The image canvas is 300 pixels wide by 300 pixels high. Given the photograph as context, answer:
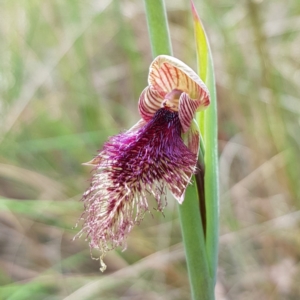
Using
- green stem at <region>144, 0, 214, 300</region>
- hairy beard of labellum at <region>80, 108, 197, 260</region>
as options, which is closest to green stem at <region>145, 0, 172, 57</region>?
green stem at <region>144, 0, 214, 300</region>

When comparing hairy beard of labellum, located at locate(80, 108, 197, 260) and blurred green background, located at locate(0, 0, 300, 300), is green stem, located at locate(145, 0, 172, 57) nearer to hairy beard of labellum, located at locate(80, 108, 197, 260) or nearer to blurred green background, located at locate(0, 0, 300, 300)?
hairy beard of labellum, located at locate(80, 108, 197, 260)

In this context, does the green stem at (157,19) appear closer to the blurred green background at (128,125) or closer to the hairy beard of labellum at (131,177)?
the hairy beard of labellum at (131,177)

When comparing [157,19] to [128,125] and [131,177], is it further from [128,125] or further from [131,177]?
[128,125]

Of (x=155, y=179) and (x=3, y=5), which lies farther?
(x=3, y=5)

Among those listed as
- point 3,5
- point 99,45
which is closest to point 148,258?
point 99,45

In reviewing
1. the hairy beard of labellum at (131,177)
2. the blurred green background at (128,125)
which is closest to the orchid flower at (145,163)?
the hairy beard of labellum at (131,177)

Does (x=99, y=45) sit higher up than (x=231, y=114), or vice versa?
(x=99, y=45)

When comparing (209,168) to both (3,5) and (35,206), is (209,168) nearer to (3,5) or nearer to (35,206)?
(35,206)
